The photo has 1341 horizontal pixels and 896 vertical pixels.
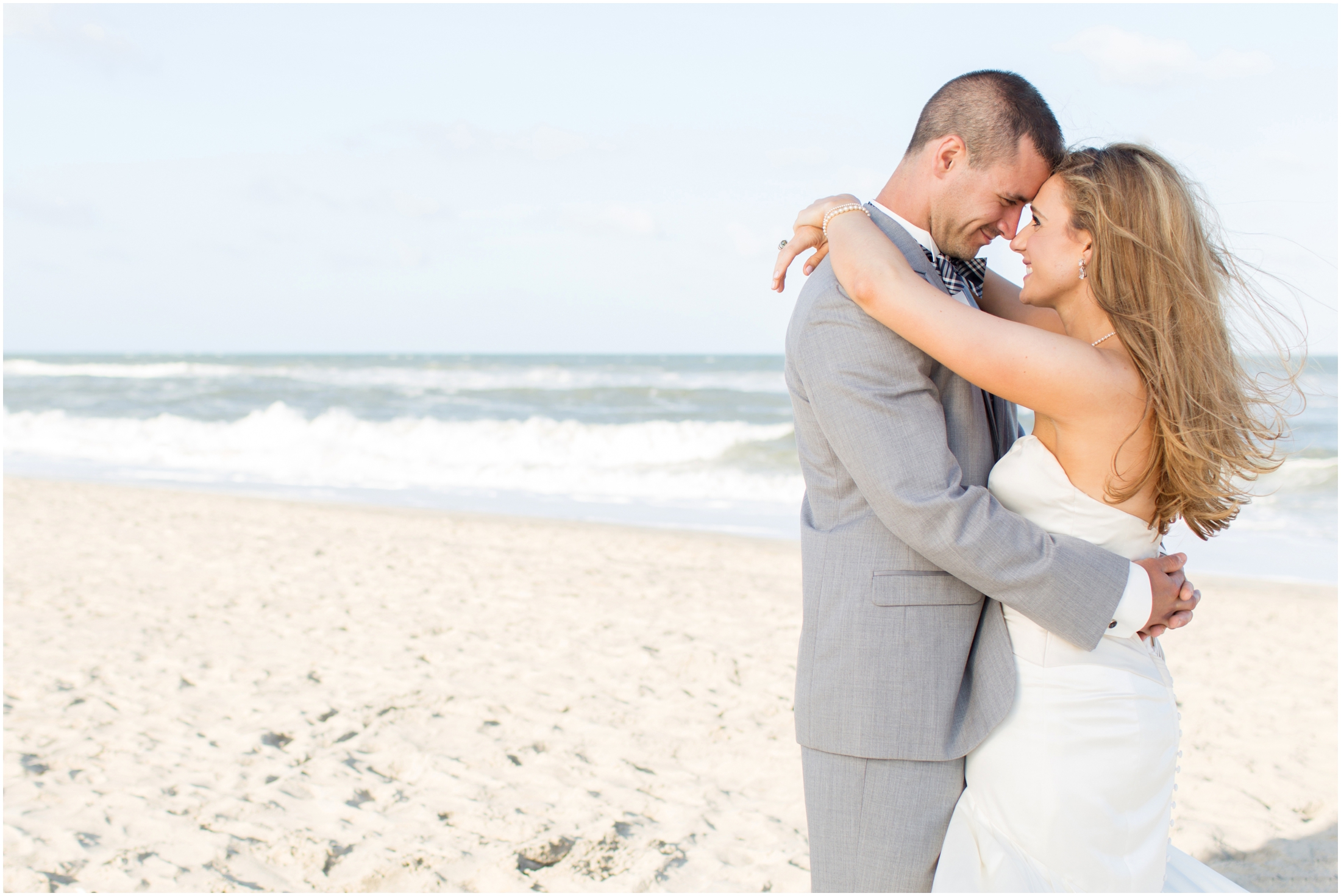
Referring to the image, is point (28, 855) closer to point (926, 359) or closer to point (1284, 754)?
point (926, 359)

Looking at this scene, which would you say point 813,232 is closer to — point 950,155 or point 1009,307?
point 950,155

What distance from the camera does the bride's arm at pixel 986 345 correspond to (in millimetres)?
1655

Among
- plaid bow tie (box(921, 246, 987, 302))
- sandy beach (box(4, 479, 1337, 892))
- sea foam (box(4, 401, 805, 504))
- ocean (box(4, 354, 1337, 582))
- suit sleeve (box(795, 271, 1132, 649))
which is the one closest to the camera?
suit sleeve (box(795, 271, 1132, 649))

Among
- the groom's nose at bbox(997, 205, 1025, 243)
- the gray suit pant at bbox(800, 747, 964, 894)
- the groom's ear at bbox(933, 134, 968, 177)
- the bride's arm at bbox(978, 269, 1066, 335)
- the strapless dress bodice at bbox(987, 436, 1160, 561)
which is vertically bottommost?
the gray suit pant at bbox(800, 747, 964, 894)

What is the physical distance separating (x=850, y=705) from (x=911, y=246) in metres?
0.89

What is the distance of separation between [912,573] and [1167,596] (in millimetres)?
472

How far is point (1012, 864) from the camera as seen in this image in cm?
174

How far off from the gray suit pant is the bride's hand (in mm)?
1011

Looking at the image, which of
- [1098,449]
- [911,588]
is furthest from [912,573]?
[1098,449]

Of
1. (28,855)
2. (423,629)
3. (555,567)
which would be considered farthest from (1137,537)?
(555,567)

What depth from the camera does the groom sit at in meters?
1.64

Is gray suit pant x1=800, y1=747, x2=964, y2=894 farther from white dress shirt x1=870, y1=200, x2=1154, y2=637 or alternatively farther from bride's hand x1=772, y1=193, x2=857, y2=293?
bride's hand x1=772, y1=193, x2=857, y2=293

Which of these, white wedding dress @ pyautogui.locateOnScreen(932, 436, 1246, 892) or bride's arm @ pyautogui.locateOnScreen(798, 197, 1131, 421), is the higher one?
bride's arm @ pyautogui.locateOnScreen(798, 197, 1131, 421)

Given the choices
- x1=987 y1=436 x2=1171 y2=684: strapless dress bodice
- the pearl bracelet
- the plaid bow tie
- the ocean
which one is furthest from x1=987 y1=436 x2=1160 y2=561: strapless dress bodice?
the ocean
